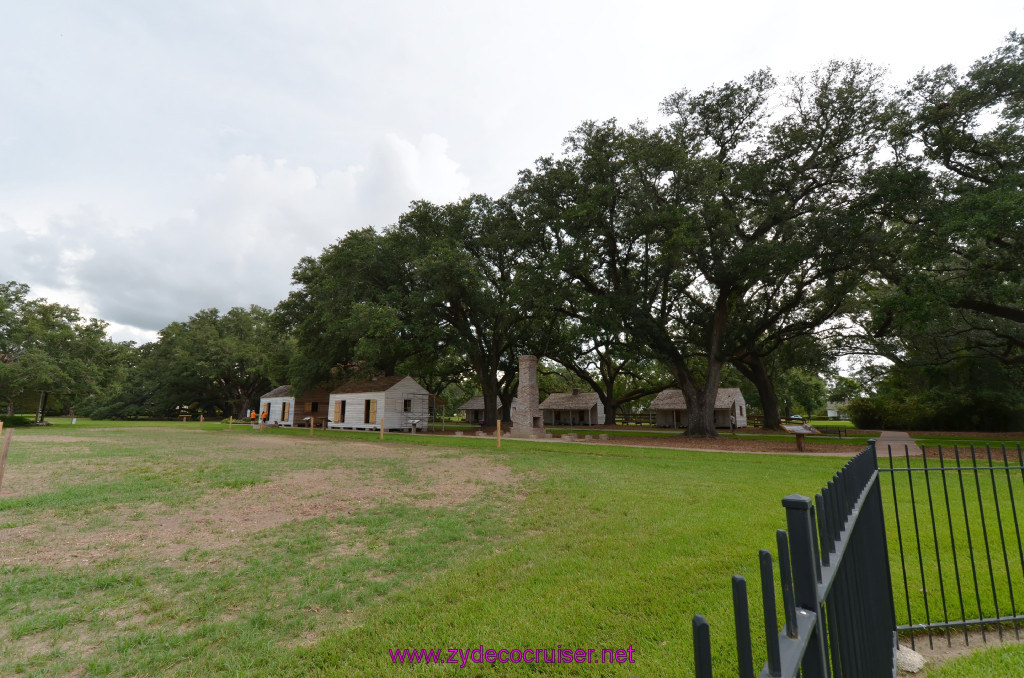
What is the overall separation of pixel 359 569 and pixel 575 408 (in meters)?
42.2

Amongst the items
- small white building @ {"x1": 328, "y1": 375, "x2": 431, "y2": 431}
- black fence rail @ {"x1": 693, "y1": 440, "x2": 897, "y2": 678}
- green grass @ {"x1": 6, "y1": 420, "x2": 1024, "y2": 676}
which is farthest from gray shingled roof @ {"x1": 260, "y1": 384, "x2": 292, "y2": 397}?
black fence rail @ {"x1": 693, "y1": 440, "x2": 897, "y2": 678}

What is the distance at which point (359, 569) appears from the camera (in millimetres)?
4664

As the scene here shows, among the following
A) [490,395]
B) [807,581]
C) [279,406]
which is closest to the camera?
[807,581]

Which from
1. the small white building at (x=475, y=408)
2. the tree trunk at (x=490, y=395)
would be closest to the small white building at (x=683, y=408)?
the small white building at (x=475, y=408)

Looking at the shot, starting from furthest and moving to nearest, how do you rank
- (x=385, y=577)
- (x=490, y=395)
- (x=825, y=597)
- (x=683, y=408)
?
(x=683, y=408), (x=490, y=395), (x=385, y=577), (x=825, y=597)

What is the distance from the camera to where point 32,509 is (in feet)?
22.8

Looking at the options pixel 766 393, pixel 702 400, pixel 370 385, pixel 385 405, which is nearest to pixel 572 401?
pixel 766 393

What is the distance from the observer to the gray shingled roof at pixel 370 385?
2991 centimetres

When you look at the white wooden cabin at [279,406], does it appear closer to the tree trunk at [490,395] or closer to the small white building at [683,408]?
the tree trunk at [490,395]

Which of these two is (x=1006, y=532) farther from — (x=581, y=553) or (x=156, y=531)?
(x=156, y=531)

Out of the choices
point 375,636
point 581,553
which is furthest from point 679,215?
point 375,636

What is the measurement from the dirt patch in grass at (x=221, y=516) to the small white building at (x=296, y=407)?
2869 centimetres

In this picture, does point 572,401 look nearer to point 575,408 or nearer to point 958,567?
point 575,408

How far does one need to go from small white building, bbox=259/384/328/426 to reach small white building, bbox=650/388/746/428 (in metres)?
29.2
